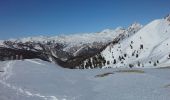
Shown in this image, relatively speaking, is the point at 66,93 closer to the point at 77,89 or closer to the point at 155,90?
the point at 77,89

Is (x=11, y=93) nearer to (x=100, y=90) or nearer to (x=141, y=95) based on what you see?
(x=100, y=90)

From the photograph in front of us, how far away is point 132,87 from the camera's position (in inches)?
863

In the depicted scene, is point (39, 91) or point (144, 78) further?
point (144, 78)

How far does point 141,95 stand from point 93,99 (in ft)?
8.78

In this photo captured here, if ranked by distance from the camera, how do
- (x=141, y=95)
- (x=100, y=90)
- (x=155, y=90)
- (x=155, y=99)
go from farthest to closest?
(x=100, y=90)
(x=155, y=90)
(x=141, y=95)
(x=155, y=99)

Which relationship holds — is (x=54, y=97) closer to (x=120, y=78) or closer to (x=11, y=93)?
(x=11, y=93)

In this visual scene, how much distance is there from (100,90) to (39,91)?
12.9 feet

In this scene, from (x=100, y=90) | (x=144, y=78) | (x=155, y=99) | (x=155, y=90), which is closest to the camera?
(x=155, y=99)

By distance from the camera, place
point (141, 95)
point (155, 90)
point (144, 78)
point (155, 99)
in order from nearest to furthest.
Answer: point (155, 99)
point (141, 95)
point (155, 90)
point (144, 78)

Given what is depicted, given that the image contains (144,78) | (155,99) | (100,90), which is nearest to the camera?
(155,99)

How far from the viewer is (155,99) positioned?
56.1 feet

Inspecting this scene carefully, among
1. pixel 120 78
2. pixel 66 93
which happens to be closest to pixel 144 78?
pixel 120 78

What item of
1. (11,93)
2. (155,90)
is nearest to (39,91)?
(11,93)

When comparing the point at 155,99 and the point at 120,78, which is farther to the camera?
the point at 120,78
